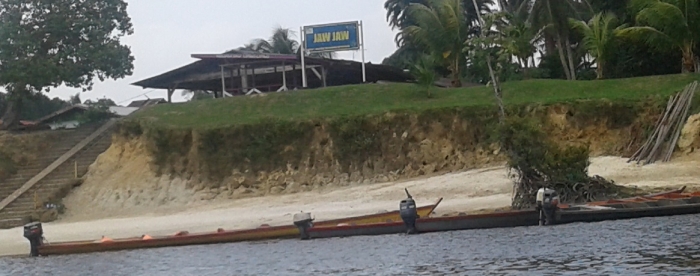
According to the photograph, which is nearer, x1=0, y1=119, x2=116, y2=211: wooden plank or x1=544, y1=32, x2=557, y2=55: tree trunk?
x1=0, y1=119, x2=116, y2=211: wooden plank

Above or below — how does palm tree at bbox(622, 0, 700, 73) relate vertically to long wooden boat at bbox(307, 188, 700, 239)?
above

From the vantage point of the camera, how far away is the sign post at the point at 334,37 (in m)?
41.8

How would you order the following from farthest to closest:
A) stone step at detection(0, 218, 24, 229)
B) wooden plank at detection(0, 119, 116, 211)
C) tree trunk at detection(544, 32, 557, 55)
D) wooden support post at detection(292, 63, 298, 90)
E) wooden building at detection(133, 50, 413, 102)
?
tree trunk at detection(544, 32, 557, 55) < wooden support post at detection(292, 63, 298, 90) < wooden building at detection(133, 50, 413, 102) < wooden plank at detection(0, 119, 116, 211) < stone step at detection(0, 218, 24, 229)

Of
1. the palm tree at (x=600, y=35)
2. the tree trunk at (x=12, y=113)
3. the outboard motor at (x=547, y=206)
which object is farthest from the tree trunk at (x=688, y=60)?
the tree trunk at (x=12, y=113)

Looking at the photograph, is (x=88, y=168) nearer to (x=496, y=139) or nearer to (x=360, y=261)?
(x=496, y=139)

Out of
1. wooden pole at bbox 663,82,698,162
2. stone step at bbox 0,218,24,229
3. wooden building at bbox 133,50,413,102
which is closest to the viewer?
wooden pole at bbox 663,82,698,162

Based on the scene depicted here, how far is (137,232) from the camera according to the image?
2806 centimetres

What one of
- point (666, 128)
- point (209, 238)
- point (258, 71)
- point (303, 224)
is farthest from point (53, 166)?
point (666, 128)

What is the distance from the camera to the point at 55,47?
139 ft

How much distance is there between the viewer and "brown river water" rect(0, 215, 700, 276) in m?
15.9

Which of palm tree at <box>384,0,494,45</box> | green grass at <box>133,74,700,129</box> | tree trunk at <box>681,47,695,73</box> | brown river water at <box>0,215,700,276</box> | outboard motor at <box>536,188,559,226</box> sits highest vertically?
palm tree at <box>384,0,494,45</box>

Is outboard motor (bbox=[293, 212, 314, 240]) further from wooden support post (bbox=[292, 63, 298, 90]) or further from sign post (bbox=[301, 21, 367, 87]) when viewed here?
wooden support post (bbox=[292, 63, 298, 90])

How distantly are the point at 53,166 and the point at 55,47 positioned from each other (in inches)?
310

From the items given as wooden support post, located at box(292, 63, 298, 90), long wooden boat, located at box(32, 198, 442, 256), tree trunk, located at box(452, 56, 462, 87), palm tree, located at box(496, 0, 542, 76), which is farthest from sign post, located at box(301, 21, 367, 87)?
long wooden boat, located at box(32, 198, 442, 256)
